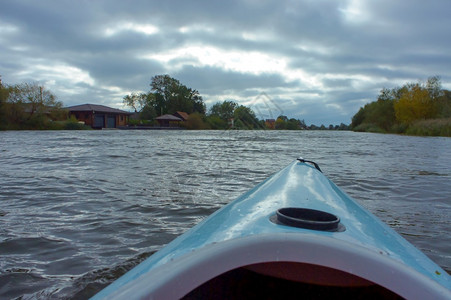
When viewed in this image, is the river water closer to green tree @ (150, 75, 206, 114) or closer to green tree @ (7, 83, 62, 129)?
green tree @ (7, 83, 62, 129)

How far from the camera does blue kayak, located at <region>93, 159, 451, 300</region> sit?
2.48ft

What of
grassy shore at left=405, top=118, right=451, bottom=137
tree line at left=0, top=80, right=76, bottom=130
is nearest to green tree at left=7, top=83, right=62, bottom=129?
tree line at left=0, top=80, right=76, bottom=130

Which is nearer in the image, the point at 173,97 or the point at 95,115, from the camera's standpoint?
the point at 95,115

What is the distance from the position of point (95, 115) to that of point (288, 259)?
4702 cm

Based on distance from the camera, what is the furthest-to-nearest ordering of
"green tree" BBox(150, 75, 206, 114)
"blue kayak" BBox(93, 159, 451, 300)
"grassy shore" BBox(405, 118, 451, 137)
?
"green tree" BBox(150, 75, 206, 114) → "grassy shore" BBox(405, 118, 451, 137) → "blue kayak" BBox(93, 159, 451, 300)

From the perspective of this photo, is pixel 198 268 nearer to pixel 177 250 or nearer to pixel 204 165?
pixel 177 250

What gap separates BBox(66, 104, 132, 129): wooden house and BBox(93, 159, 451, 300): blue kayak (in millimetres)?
45307

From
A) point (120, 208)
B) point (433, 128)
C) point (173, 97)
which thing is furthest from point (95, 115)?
point (120, 208)

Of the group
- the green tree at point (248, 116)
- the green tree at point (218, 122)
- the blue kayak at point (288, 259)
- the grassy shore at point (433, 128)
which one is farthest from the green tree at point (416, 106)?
the blue kayak at point (288, 259)

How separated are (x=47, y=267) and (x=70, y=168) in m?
4.52

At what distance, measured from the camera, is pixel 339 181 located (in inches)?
217

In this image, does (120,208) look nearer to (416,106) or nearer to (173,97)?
(416,106)

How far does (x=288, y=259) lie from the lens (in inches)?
31.3

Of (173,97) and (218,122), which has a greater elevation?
(173,97)
